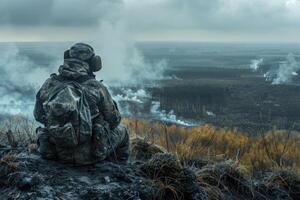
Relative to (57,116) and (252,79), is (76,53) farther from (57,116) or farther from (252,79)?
(252,79)

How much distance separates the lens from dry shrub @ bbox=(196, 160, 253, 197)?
9.20 m

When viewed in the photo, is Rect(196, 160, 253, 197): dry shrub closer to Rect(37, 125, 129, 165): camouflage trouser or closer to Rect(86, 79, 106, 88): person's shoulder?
Rect(37, 125, 129, 165): camouflage trouser

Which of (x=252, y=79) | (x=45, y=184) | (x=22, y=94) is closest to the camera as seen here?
(x=45, y=184)

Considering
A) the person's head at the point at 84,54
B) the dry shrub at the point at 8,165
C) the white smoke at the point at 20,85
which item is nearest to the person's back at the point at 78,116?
the person's head at the point at 84,54

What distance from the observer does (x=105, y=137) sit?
334 inches

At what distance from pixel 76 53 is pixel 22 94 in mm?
151879

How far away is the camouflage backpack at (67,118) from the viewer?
25.9 ft

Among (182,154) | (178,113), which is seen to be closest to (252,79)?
(178,113)

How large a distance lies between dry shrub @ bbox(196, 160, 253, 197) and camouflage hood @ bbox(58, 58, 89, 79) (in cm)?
244

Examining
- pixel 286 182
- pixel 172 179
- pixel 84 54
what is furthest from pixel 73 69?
pixel 286 182

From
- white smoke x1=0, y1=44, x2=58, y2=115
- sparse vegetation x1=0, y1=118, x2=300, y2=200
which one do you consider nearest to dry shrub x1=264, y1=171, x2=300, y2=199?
sparse vegetation x1=0, y1=118, x2=300, y2=200

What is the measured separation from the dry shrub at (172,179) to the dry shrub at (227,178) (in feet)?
2.47

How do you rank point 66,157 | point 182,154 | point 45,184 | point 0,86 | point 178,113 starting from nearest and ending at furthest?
1. point 45,184
2. point 66,157
3. point 182,154
4. point 178,113
5. point 0,86

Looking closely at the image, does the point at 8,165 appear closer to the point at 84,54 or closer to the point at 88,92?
the point at 88,92
